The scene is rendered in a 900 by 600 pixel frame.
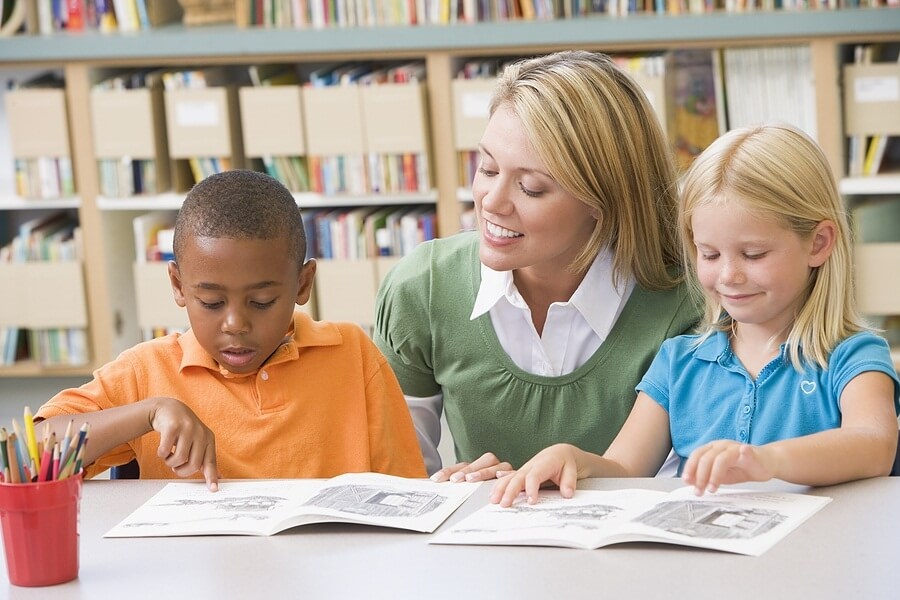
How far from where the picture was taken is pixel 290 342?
5.02ft

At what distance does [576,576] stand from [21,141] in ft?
9.56

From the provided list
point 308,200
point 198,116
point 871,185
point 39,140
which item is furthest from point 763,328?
point 39,140

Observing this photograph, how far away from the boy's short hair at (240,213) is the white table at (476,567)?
37 centimetres

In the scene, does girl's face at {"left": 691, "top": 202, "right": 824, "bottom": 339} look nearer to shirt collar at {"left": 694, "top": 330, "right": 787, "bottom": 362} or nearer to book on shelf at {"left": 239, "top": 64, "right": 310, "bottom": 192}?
shirt collar at {"left": 694, "top": 330, "right": 787, "bottom": 362}

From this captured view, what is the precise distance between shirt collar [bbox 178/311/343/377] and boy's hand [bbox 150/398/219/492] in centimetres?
13

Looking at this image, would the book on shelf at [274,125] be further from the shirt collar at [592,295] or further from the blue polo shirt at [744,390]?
the blue polo shirt at [744,390]

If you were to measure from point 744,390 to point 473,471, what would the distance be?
351 millimetres

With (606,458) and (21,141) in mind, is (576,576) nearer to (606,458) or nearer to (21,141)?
(606,458)

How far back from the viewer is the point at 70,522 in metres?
1.12

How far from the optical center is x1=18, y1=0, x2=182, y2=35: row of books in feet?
11.6

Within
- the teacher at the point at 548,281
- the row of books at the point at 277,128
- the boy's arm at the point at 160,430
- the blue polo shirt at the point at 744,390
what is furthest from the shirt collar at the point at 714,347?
the row of books at the point at 277,128

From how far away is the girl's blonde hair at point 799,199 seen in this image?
56.1 inches

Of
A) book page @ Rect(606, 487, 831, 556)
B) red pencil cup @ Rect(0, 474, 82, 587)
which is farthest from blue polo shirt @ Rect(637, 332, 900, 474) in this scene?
red pencil cup @ Rect(0, 474, 82, 587)

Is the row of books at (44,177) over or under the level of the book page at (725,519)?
over
